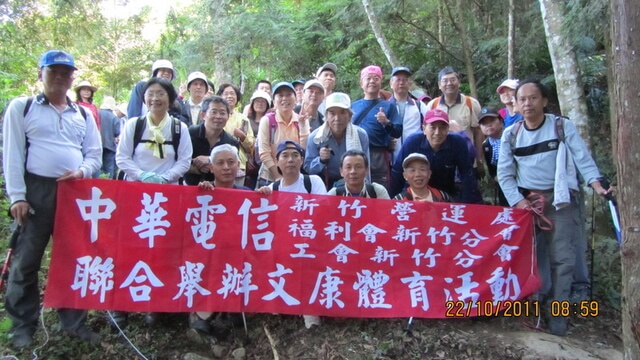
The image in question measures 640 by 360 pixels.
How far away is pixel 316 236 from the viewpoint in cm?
445

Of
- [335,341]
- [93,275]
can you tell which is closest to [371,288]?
[335,341]

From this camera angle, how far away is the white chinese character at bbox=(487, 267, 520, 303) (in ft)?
15.2

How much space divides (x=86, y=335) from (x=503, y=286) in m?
4.09

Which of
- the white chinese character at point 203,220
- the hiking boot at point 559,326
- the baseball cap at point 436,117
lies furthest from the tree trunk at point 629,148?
the white chinese character at point 203,220

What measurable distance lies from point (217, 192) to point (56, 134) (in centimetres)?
146

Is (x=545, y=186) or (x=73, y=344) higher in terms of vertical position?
(x=545, y=186)

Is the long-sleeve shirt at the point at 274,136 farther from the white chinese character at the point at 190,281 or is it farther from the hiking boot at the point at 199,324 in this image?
the hiking boot at the point at 199,324

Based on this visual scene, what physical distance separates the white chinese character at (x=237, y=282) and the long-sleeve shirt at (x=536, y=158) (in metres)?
2.83

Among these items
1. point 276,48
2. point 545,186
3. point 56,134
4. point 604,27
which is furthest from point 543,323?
point 276,48

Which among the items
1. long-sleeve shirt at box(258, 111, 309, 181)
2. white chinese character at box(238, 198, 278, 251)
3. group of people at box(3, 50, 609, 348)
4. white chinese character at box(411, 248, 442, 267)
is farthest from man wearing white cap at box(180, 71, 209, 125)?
white chinese character at box(411, 248, 442, 267)

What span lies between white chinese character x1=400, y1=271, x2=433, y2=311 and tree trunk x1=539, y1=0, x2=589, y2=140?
374 centimetres

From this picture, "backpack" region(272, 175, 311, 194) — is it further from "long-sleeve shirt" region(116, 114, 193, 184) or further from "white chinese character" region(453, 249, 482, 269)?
"white chinese character" region(453, 249, 482, 269)

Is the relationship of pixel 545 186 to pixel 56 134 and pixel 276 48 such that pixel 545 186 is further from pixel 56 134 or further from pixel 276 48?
pixel 276 48

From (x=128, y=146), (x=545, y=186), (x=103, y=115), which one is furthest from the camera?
(x=103, y=115)
